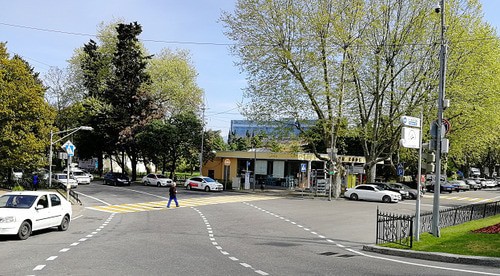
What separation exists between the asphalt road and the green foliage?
16723 millimetres

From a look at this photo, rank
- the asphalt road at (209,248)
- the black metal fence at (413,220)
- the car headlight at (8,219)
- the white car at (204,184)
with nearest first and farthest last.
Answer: the asphalt road at (209,248) → the black metal fence at (413,220) → the car headlight at (8,219) → the white car at (204,184)

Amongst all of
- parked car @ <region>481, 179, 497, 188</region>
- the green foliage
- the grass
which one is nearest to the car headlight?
the grass

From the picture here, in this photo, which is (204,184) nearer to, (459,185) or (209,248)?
(209,248)

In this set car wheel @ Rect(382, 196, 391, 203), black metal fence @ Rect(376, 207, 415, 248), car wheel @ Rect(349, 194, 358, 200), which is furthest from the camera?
car wheel @ Rect(349, 194, 358, 200)

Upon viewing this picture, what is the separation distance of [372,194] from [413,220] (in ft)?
72.0

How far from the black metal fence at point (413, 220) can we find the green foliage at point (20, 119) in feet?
98.9

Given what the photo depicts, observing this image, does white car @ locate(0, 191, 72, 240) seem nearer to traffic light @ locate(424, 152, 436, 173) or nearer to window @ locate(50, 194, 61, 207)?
window @ locate(50, 194, 61, 207)

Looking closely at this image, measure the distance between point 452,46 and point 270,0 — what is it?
15470 millimetres

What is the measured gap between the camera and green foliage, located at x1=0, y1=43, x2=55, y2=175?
38.5 metres

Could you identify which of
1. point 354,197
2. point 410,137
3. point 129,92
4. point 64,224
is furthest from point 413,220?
point 129,92

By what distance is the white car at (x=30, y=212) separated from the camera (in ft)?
49.3

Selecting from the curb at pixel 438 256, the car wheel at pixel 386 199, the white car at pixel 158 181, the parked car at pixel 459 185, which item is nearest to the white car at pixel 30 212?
the curb at pixel 438 256

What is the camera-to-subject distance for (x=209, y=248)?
13.9 meters

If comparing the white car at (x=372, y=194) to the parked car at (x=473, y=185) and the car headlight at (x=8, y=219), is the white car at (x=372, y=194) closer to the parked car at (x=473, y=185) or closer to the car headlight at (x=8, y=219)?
the car headlight at (x=8, y=219)
